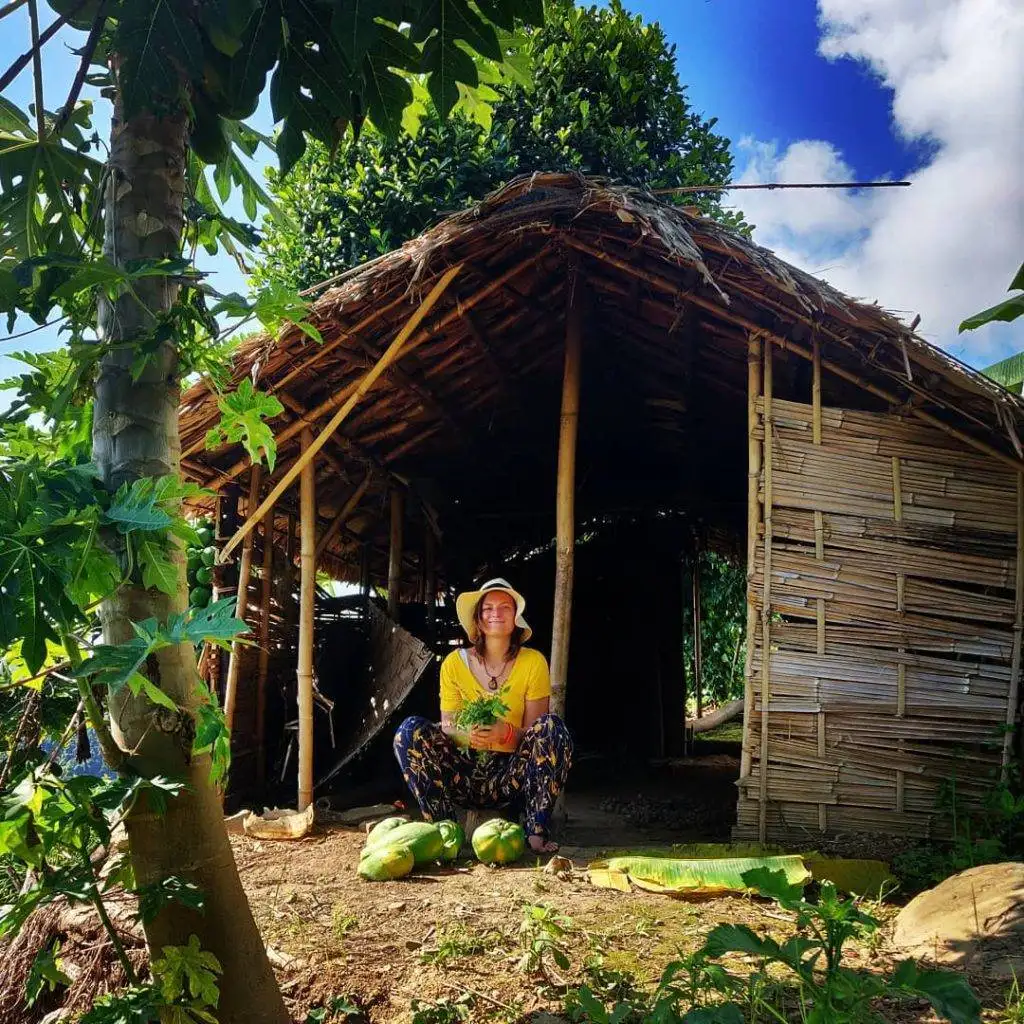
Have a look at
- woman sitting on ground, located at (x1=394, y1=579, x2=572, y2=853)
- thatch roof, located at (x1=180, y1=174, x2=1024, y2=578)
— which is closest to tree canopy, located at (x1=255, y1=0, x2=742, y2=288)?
thatch roof, located at (x1=180, y1=174, x2=1024, y2=578)

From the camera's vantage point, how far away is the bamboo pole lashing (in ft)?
21.2

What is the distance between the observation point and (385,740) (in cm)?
673

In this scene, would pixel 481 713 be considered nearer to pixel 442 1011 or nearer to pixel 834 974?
pixel 442 1011

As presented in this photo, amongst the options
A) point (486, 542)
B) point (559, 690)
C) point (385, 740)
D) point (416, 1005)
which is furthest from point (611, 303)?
point (416, 1005)

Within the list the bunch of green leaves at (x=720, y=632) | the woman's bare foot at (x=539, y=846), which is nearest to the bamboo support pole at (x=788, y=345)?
the woman's bare foot at (x=539, y=846)

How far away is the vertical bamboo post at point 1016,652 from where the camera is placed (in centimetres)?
392

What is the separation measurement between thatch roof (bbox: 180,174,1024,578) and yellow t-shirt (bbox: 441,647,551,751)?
186cm

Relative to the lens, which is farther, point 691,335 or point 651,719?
point 651,719

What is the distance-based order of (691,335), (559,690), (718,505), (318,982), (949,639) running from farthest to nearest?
(718,505) < (691,335) < (559,690) < (949,639) < (318,982)

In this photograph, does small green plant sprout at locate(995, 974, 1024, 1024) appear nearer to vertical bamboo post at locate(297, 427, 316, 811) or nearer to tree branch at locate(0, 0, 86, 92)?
tree branch at locate(0, 0, 86, 92)

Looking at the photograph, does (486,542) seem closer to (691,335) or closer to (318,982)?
(691,335)

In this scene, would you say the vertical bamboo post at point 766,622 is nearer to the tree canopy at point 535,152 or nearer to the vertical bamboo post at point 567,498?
the vertical bamboo post at point 567,498

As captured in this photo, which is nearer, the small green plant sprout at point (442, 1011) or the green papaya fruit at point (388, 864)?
the small green plant sprout at point (442, 1011)

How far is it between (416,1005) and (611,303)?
13.8ft
